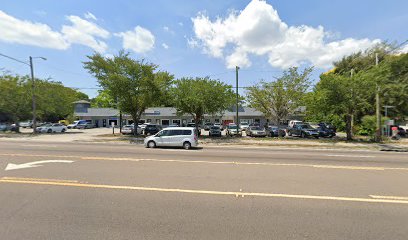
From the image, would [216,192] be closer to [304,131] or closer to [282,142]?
[282,142]

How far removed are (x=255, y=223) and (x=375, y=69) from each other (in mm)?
24000

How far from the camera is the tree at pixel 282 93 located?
84.8 feet

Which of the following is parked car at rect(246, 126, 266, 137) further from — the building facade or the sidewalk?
the building facade

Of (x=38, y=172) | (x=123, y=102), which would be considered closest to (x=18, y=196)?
(x=38, y=172)

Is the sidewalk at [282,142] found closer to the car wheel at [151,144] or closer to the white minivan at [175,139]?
the white minivan at [175,139]

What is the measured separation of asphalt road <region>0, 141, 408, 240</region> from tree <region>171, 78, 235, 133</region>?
56.0 feet

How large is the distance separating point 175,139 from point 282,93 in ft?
46.7

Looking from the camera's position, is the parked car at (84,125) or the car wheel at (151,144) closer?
the car wheel at (151,144)

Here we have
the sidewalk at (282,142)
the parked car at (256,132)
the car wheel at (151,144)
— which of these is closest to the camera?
the car wheel at (151,144)

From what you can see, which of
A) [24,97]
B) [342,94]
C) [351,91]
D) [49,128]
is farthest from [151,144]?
→ [49,128]

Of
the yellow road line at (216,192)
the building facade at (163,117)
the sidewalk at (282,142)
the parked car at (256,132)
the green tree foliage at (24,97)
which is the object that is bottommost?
the sidewalk at (282,142)

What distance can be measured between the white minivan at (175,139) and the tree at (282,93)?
12.6 meters

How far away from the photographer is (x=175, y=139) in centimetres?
1722

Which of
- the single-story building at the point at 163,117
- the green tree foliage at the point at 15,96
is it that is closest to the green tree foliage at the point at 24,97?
the green tree foliage at the point at 15,96
